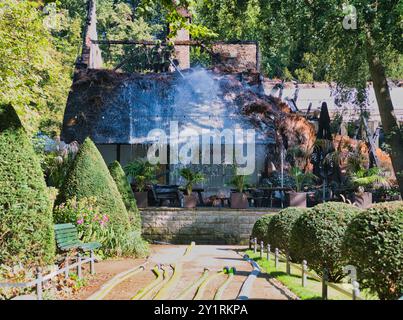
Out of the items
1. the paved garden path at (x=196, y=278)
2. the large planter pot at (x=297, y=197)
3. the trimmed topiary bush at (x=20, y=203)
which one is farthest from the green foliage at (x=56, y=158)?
the trimmed topiary bush at (x=20, y=203)

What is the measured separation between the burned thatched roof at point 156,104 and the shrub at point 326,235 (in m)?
16.2

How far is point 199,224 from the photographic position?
25.2m

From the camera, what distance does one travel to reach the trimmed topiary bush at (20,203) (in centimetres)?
988

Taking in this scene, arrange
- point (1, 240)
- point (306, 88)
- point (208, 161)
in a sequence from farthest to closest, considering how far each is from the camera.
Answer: point (306, 88) < point (208, 161) < point (1, 240)

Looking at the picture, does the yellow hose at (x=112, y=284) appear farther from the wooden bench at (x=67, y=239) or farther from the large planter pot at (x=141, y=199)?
the large planter pot at (x=141, y=199)

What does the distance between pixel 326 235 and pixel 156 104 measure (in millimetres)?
20488

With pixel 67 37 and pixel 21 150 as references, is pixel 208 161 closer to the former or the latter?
pixel 21 150

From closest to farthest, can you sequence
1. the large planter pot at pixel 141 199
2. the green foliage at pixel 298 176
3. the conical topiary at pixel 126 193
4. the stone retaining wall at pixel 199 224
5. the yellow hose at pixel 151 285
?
the yellow hose at pixel 151 285 < the conical topiary at pixel 126 193 < the stone retaining wall at pixel 199 224 < the large planter pot at pixel 141 199 < the green foliage at pixel 298 176

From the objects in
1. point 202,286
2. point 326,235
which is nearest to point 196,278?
point 202,286

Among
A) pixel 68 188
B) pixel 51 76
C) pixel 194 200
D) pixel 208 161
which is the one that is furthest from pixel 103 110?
pixel 68 188

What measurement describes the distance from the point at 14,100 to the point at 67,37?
35.8m
